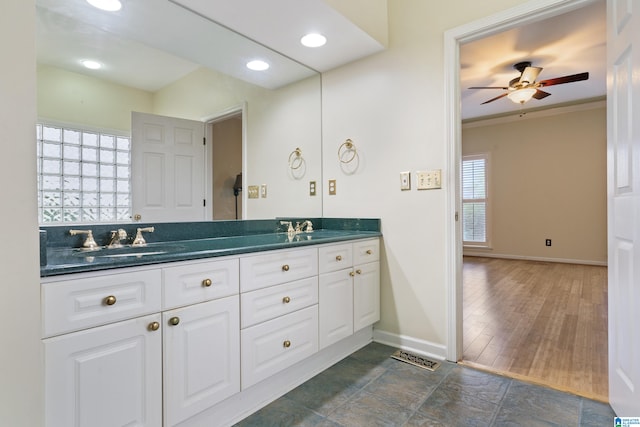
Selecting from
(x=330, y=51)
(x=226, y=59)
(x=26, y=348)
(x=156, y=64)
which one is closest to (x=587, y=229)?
(x=330, y=51)

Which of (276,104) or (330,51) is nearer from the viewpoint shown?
(330,51)

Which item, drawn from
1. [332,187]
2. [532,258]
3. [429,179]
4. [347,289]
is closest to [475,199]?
[532,258]

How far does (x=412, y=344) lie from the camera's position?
2225 mm

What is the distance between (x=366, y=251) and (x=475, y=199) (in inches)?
197

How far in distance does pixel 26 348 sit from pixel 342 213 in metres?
1.99

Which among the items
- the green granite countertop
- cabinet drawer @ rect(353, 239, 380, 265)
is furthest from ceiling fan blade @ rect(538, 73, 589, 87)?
the green granite countertop

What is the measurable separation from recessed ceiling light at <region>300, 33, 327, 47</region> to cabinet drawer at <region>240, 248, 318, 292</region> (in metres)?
1.37

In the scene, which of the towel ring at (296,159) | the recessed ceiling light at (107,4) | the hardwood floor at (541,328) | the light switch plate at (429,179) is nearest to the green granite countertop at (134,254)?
the light switch plate at (429,179)

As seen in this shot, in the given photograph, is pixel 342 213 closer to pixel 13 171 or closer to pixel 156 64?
pixel 156 64

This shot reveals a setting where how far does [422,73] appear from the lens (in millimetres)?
2168

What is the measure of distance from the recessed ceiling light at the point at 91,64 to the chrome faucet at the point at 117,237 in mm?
777

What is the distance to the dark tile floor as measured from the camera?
148cm

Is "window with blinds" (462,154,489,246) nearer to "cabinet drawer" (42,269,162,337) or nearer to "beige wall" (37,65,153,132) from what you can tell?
"beige wall" (37,65,153,132)

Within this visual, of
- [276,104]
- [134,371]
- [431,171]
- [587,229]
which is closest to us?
[134,371]
